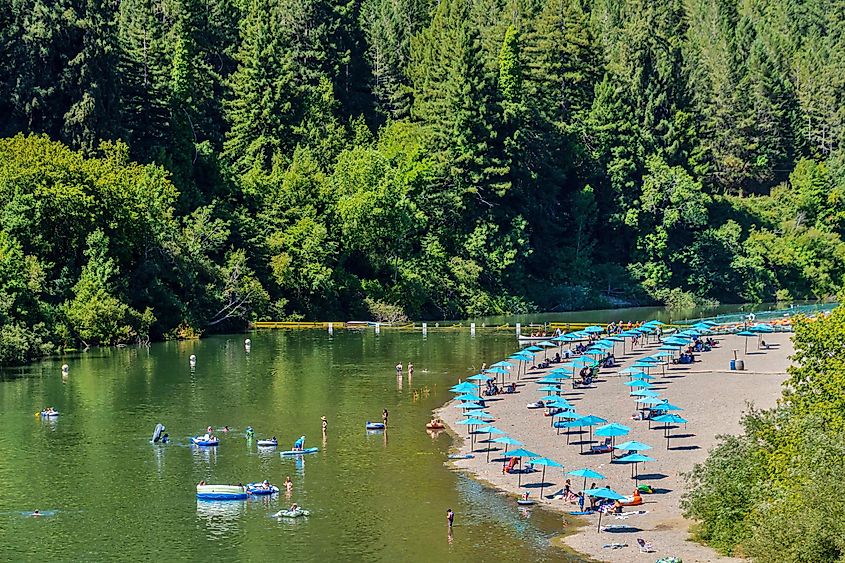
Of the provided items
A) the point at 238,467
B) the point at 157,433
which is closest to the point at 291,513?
the point at 238,467

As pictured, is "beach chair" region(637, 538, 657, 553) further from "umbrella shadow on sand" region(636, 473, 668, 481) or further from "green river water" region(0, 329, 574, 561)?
"umbrella shadow on sand" region(636, 473, 668, 481)

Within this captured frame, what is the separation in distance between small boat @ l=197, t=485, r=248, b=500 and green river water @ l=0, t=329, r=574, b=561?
1.86ft

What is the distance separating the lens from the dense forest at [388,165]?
118 meters

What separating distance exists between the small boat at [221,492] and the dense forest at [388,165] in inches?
1778

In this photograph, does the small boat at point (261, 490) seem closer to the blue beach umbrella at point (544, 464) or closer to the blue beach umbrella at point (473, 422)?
the blue beach umbrella at point (544, 464)

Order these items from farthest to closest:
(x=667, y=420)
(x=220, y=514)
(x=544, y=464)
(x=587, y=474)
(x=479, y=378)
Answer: (x=479, y=378), (x=667, y=420), (x=544, y=464), (x=587, y=474), (x=220, y=514)

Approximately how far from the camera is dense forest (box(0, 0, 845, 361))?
388ft

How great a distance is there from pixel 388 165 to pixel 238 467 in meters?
80.4

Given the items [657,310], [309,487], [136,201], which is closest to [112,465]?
[309,487]

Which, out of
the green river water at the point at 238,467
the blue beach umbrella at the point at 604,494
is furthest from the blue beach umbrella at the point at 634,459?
the green river water at the point at 238,467

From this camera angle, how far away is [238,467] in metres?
67.3

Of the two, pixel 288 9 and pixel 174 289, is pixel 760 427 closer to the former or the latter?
pixel 174 289

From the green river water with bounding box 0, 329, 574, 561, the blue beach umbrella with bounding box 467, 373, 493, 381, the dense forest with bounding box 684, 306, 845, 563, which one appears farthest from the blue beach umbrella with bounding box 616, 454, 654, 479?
the blue beach umbrella with bounding box 467, 373, 493, 381

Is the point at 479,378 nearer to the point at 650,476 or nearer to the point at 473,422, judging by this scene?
the point at 473,422
